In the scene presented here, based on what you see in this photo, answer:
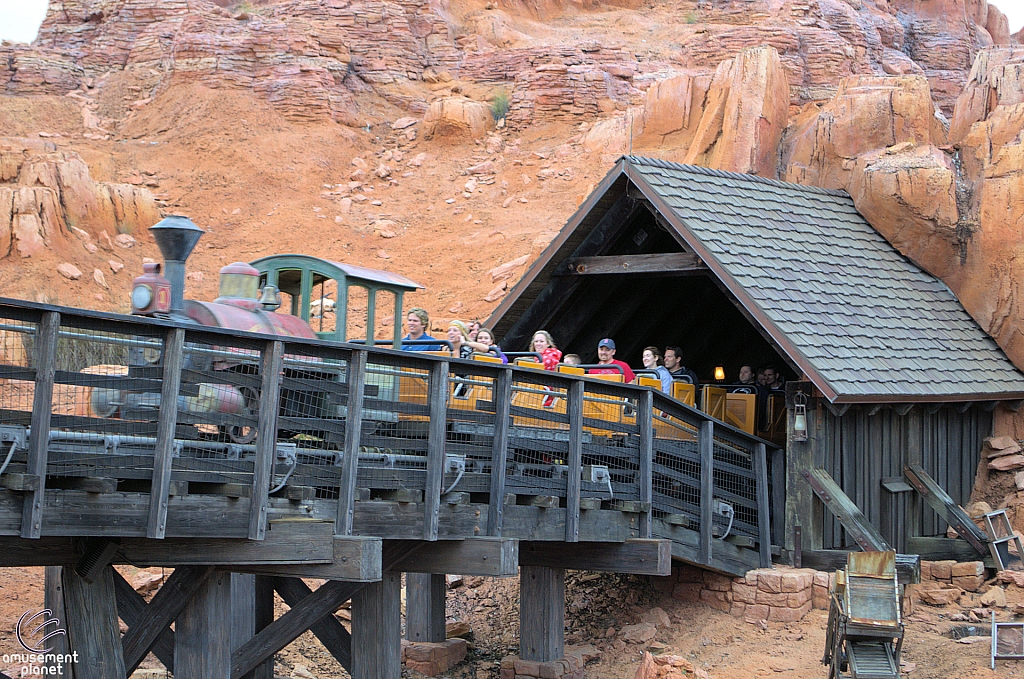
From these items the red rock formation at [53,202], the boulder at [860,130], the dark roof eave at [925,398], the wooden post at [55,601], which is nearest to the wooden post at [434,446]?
the wooden post at [55,601]

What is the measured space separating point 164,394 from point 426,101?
32523mm

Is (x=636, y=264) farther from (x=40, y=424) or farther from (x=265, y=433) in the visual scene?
(x=40, y=424)

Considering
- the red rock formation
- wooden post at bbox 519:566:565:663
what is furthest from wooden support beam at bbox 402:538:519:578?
the red rock formation

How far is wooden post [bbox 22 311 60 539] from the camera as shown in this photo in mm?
6691

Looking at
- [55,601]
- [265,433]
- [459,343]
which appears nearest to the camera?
[265,433]

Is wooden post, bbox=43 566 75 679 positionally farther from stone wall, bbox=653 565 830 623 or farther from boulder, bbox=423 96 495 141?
boulder, bbox=423 96 495 141

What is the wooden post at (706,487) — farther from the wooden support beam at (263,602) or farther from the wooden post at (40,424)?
the wooden post at (40,424)

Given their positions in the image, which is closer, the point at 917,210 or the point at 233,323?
the point at 233,323

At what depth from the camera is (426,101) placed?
127 feet

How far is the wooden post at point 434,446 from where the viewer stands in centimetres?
898

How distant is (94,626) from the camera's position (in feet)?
26.4

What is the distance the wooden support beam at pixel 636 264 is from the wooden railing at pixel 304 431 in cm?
202

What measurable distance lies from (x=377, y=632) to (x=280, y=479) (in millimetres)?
1892

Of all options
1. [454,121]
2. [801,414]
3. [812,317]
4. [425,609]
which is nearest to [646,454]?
[801,414]
